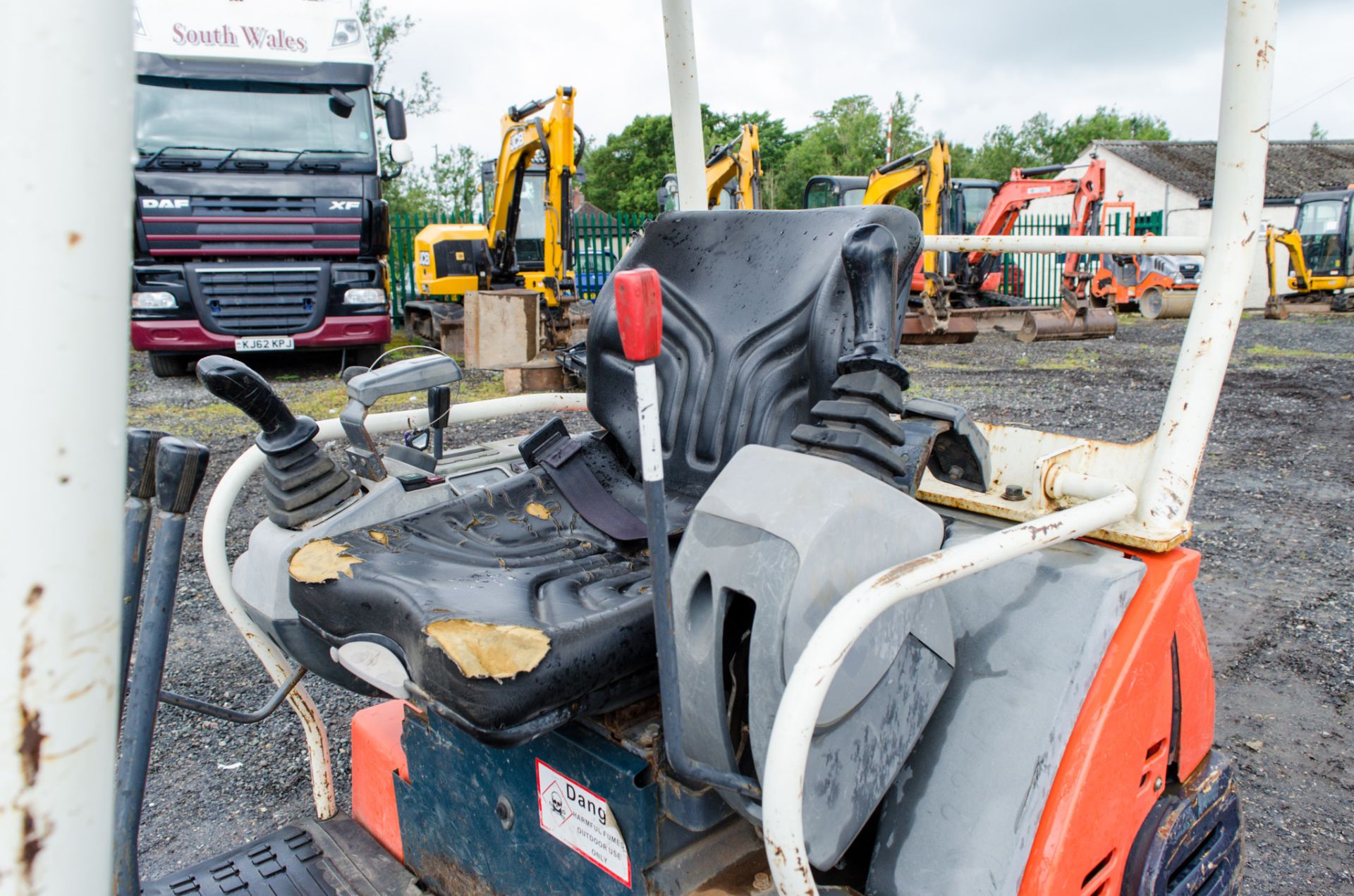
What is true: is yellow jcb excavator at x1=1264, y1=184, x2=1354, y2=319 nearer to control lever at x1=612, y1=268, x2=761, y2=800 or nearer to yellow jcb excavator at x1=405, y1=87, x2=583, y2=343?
yellow jcb excavator at x1=405, y1=87, x2=583, y2=343

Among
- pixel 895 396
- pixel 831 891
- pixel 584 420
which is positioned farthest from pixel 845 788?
pixel 584 420

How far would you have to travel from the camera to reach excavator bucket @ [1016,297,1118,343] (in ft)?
40.5

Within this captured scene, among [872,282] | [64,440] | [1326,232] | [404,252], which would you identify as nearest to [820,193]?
[404,252]

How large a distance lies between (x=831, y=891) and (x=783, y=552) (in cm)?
56

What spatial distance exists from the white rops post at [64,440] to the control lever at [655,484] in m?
0.40

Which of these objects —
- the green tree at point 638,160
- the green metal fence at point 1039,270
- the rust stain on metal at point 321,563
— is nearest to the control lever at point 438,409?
the rust stain on metal at point 321,563

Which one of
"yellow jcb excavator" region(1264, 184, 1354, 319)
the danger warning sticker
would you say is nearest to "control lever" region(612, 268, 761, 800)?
the danger warning sticker

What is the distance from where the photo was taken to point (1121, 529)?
136 cm

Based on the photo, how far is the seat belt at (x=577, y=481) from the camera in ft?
5.68

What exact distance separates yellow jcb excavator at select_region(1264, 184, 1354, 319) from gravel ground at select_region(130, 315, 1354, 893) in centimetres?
1093

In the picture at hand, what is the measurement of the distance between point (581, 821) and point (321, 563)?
0.52 m

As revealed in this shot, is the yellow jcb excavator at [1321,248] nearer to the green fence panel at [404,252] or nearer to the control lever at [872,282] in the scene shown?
the green fence panel at [404,252]

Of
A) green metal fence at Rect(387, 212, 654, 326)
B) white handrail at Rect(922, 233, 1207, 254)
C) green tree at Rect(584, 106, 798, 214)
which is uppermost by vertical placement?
green tree at Rect(584, 106, 798, 214)

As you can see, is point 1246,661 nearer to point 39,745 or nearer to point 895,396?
point 895,396
